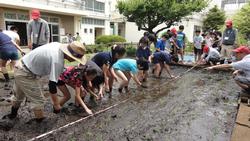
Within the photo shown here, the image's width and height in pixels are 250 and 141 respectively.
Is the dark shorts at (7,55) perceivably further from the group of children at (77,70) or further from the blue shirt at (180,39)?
the blue shirt at (180,39)

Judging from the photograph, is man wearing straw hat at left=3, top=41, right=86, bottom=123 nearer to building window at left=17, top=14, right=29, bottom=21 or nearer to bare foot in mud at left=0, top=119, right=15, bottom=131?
bare foot in mud at left=0, top=119, right=15, bottom=131

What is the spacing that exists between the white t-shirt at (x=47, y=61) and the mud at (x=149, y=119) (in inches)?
35.9

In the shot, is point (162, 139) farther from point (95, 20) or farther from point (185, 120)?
point (95, 20)

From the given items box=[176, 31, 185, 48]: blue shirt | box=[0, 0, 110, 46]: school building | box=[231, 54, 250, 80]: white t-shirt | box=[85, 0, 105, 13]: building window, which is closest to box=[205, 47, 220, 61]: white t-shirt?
box=[176, 31, 185, 48]: blue shirt

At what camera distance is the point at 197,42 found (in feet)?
37.1

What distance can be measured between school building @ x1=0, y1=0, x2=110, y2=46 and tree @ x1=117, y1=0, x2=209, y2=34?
8.16m

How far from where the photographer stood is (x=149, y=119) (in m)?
4.50

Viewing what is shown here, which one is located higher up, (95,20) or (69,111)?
(95,20)

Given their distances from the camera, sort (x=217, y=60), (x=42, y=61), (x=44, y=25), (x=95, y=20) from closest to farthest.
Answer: (x=42, y=61) < (x=44, y=25) < (x=217, y=60) < (x=95, y=20)

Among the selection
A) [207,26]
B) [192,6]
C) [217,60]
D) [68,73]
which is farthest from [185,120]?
[207,26]

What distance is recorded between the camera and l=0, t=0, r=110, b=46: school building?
19406 millimetres

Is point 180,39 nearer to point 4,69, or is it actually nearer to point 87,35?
point 4,69

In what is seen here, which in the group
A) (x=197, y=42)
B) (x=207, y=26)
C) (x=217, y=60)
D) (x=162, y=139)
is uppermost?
(x=207, y=26)

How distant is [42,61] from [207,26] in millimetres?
35905
